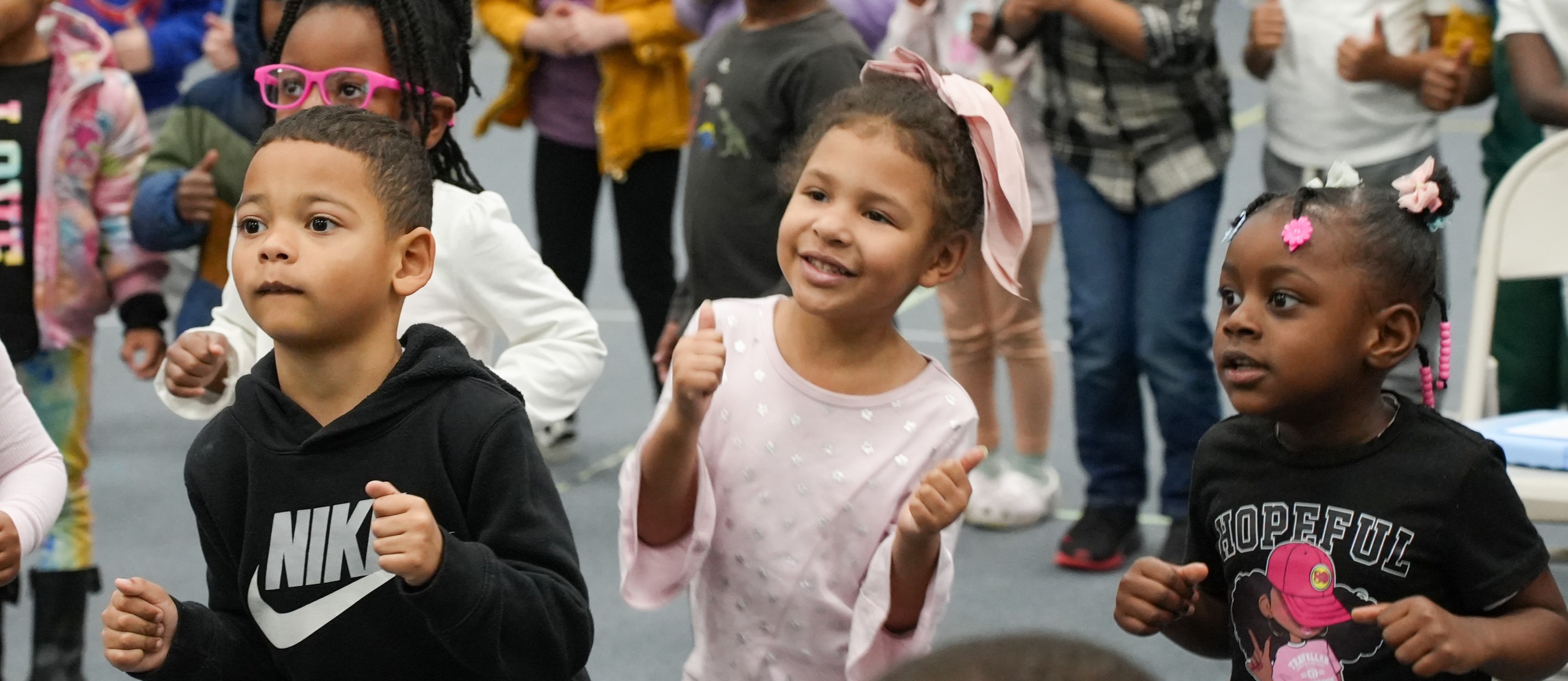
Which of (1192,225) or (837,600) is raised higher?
(837,600)

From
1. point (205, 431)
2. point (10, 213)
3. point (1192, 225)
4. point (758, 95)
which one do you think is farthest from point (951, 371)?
point (205, 431)

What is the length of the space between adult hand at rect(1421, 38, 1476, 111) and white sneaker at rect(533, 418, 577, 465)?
85.4 inches

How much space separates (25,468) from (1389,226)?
158 centimetres

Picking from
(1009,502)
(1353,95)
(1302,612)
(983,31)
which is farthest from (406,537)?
(1009,502)

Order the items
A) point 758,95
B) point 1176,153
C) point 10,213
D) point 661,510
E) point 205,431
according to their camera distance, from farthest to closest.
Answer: point 1176,153 → point 758,95 → point 10,213 → point 661,510 → point 205,431

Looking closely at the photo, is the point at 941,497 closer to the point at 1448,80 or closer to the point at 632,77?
the point at 1448,80

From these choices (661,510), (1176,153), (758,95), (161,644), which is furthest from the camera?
(1176,153)

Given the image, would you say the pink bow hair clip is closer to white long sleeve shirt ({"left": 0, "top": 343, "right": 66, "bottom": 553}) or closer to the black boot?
white long sleeve shirt ({"left": 0, "top": 343, "right": 66, "bottom": 553})

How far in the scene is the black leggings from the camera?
4.07 meters

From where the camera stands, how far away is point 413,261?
1.75 meters

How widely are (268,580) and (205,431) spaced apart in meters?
0.18

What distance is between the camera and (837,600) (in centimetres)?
189

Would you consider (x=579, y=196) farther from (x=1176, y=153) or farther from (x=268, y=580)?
(x=268, y=580)

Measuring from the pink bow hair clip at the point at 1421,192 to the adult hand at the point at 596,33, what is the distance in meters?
2.39
